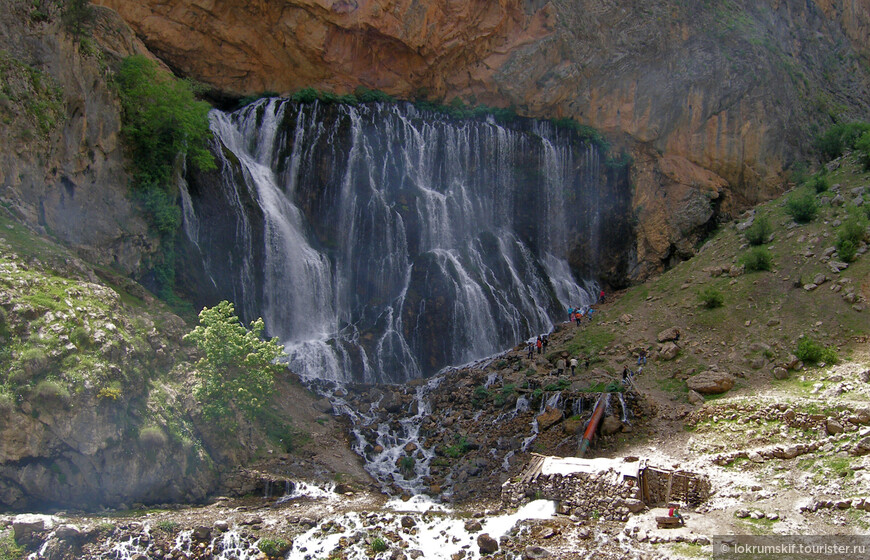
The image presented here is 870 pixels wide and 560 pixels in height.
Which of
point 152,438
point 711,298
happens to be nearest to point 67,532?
point 152,438

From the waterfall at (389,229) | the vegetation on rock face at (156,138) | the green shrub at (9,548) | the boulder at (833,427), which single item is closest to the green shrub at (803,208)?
the waterfall at (389,229)

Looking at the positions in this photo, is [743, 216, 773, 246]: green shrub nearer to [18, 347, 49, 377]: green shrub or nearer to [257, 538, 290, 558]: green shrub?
[257, 538, 290, 558]: green shrub

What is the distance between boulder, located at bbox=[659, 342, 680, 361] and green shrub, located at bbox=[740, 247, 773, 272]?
5.67 m

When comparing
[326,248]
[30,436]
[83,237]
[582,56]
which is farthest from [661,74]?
[30,436]

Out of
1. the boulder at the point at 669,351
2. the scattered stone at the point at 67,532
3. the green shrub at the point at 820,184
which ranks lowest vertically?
the scattered stone at the point at 67,532

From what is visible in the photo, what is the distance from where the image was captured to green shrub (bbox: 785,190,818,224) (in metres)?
28.6

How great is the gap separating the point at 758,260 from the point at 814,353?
24.2 feet

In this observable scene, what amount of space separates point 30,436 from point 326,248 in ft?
60.5

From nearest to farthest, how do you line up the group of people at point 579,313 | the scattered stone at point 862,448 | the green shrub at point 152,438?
the scattered stone at point 862,448
the green shrub at point 152,438
the group of people at point 579,313

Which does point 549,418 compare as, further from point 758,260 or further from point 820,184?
point 820,184

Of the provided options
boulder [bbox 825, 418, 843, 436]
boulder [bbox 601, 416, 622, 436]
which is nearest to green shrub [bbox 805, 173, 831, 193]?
boulder [bbox 825, 418, 843, 436]

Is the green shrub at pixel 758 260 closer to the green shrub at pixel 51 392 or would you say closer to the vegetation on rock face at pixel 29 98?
the green shrub at pixel 51 392

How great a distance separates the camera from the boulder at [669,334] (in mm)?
25641

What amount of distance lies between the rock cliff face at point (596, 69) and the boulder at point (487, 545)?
25.3m
